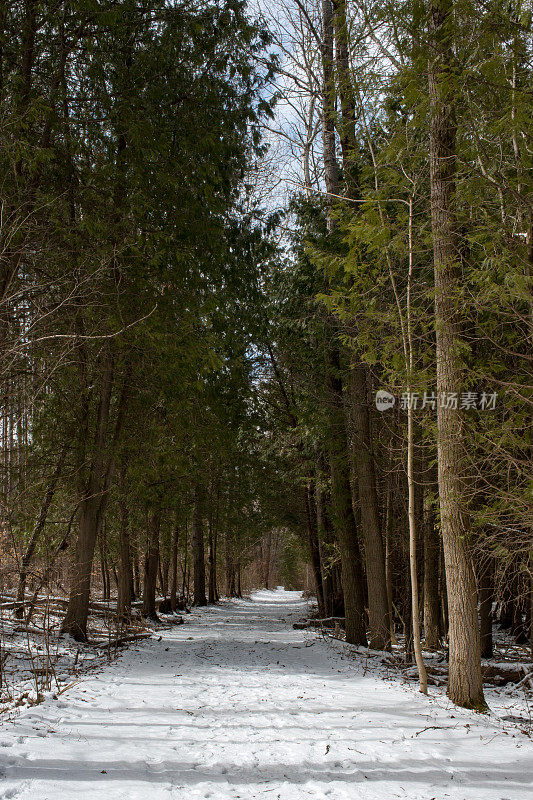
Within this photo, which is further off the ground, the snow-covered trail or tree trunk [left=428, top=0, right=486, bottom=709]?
tree trunk [left=428, top=0, right=486, bottom=709]

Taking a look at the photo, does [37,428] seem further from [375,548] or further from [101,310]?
[375,548]

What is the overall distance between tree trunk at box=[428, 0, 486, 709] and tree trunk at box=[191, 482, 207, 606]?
11480 millimetres

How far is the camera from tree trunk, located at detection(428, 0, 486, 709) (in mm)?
5566

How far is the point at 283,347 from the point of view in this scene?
1496 cm

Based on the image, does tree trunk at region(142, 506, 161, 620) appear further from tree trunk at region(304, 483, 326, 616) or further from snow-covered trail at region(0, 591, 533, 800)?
snow-covered trail at region(0, 591, 533, 800)

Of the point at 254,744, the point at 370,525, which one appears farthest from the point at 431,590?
the point at 254,744

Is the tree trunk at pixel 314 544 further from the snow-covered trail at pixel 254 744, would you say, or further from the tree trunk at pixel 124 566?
the snow-covered trail at pixel 254 744

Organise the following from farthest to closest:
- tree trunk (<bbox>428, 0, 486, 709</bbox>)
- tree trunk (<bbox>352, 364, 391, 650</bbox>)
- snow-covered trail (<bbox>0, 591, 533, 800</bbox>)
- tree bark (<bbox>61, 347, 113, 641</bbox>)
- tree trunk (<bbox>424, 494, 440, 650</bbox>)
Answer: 1. tree trunk (<bbox>424, 494, 440, 650</bbox>)
2. tree trunk (<bbox>352, 364, 391, 650</bbox>)
3. tree bark (<bbox>61, 347, 113, 641</bbox>)
4. tree trunk (<bbox>428, 0, 486, 709</bbox>)
5. snow-covered trail (<bbox>0, 591, 533, 800</bbox>)

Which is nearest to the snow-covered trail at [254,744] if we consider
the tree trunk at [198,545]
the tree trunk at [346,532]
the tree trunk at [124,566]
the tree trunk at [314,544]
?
the tree trunk at [346,532]

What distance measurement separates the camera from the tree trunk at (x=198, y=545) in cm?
1808

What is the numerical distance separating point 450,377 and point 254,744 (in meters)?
4.13

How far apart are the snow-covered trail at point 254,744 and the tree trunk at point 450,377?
0.52 meters

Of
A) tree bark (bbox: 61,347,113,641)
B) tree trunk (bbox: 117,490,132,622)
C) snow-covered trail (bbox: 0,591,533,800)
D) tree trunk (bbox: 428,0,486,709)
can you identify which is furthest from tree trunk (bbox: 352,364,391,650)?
tree trunk (bbox: 117,490,132,622)

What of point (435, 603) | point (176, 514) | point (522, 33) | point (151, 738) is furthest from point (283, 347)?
point (151, 738)
